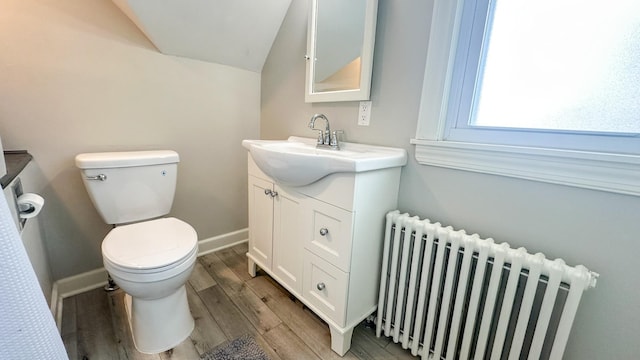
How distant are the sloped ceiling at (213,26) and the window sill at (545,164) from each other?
1.26 meters

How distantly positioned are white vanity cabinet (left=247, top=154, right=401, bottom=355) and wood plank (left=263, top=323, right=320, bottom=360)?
0.13 metres

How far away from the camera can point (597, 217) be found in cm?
78

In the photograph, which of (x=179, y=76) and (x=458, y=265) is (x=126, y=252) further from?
(x=458, y=265)

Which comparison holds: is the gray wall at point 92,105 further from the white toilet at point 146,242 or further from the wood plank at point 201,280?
the wood plank at point 201,280

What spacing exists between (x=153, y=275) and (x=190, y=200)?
846mm

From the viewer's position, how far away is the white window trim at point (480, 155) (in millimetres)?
732

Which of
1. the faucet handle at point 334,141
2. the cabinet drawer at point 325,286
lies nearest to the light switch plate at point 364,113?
the faucet handle at point 334,141

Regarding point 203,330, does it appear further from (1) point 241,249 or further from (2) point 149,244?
(1) point 241,249

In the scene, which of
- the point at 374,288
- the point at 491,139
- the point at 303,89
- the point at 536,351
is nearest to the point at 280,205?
the point at 374,288

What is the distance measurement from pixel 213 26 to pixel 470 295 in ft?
5.98

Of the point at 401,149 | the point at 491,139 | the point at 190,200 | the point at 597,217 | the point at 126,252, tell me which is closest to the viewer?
the point at 597,217

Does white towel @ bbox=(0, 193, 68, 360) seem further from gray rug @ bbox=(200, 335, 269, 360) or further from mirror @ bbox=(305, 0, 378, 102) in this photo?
mirror @ bbox=(305, 0, 378, 102)

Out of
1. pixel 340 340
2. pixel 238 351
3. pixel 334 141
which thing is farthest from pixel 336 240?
pixel 238 351

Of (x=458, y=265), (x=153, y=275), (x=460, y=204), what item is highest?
(x=460, y=204)
